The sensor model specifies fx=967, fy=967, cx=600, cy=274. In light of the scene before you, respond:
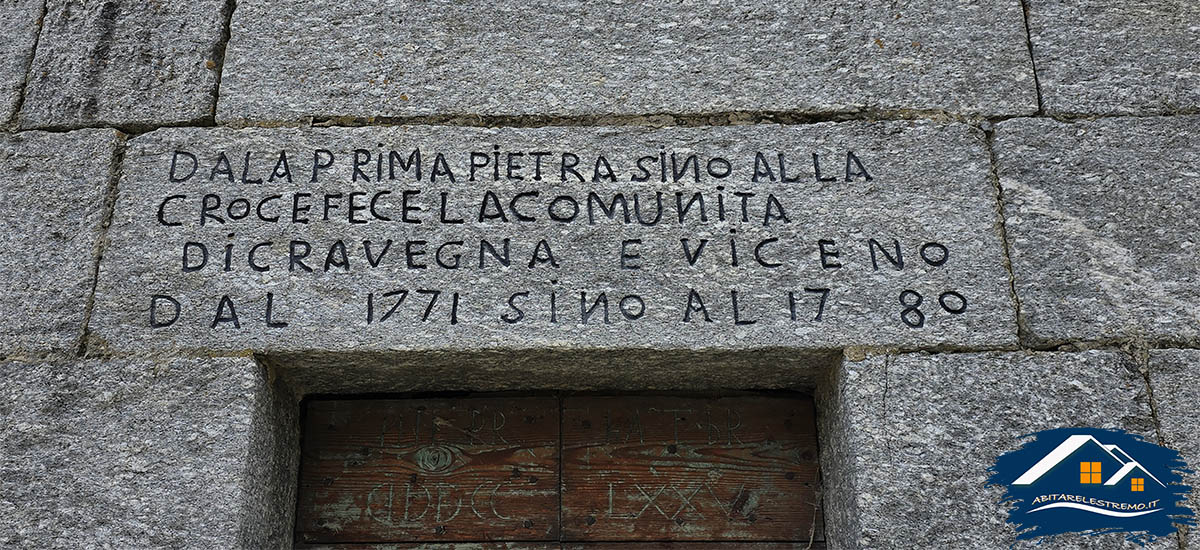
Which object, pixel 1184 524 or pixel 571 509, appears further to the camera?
pixel 571 509

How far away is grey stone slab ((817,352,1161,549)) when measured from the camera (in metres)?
1.98

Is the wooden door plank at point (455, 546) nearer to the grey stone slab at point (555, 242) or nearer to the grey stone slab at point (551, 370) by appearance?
the grey stone slab at point (551, 370)

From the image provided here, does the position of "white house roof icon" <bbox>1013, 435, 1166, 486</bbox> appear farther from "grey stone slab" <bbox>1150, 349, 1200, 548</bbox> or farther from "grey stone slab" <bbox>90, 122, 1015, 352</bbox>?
"grey stone slab" <bbox>90, 122, 1015, 352</bbox>

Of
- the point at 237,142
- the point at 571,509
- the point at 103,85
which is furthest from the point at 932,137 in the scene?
the point at 103,85

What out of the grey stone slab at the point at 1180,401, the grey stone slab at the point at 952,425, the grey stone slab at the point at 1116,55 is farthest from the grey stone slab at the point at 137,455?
the grey stone slab at the point at 1116,55

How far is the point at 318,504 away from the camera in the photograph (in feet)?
7.68

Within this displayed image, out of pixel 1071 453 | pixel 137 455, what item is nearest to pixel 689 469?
pixel 1071 453

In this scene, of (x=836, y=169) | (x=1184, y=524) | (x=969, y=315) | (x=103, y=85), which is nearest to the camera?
(x=1184, y=524)

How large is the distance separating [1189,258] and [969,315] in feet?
1.74

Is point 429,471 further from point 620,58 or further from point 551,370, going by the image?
point 620,58

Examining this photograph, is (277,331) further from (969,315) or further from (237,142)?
(969,315)

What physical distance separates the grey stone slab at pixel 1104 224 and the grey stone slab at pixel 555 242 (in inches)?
3.6

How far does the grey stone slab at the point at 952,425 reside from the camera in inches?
78.1

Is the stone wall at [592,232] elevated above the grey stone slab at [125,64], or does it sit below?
below
